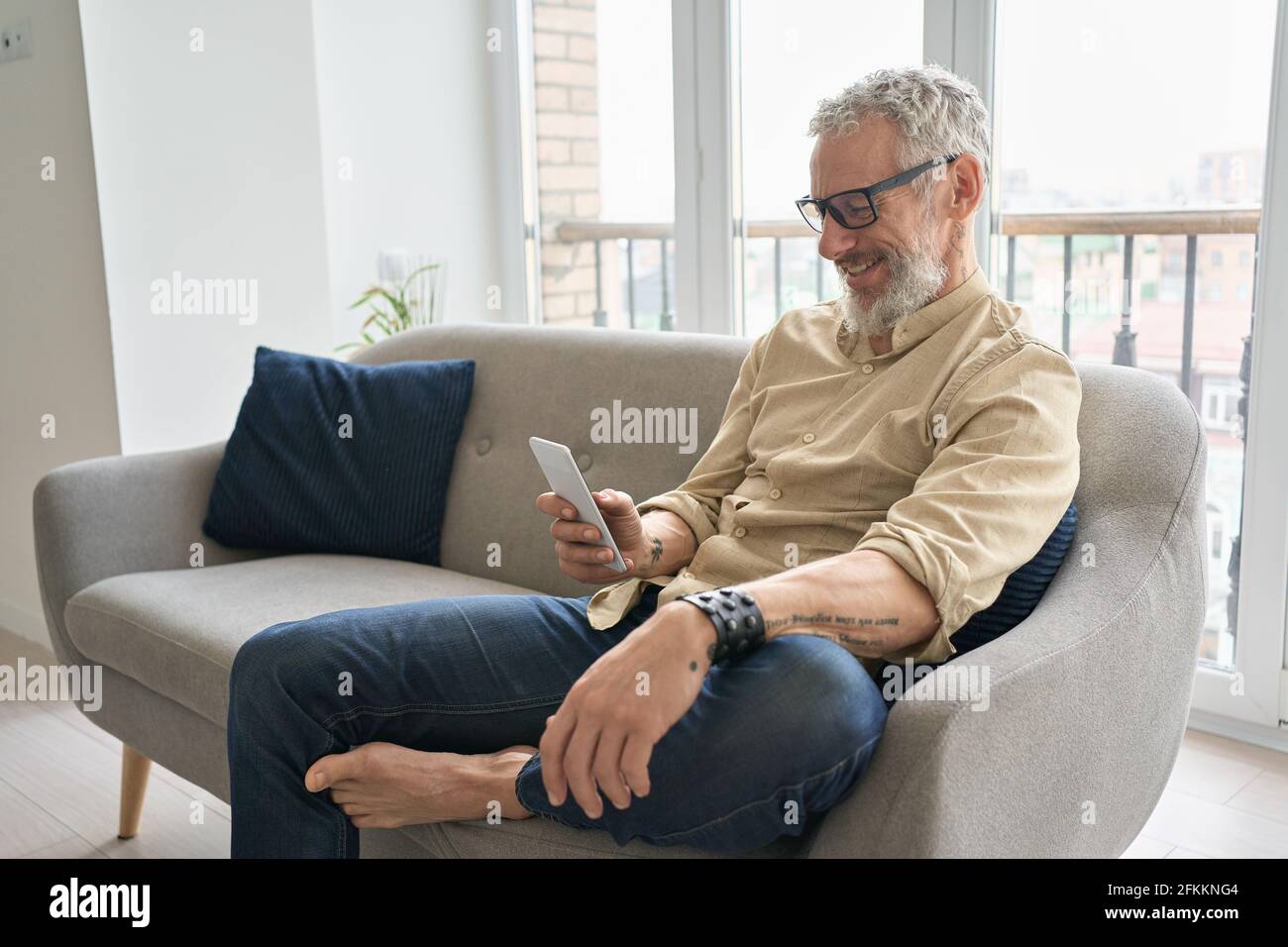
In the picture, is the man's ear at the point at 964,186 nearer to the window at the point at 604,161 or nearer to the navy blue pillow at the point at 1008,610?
the navy blue pillow at the point at 1008,610

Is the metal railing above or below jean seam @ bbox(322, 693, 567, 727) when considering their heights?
above

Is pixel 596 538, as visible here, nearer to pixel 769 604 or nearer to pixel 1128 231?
pixel 769 604

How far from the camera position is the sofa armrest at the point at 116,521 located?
218 centimetres

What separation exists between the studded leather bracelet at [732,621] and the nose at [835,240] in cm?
54

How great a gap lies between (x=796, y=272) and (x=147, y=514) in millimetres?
1597

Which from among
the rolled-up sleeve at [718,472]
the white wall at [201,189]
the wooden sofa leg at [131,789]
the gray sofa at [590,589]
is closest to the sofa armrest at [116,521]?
the gray sofa at [590,589]

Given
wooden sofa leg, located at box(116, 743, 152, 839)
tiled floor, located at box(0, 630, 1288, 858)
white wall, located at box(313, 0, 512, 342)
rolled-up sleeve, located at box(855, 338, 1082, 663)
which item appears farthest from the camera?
white wall, located at box(313, 0, 512, 342)

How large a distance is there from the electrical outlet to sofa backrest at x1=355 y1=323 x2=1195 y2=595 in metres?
1.31

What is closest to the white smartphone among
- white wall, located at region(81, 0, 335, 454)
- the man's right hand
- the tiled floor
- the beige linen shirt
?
the man's right hand

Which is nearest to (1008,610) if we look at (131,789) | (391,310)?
(131,789)

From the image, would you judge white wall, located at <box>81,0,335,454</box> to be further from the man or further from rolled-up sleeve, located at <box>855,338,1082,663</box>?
rolled-up sleeve, located at <box>855,338,1082,663</box>

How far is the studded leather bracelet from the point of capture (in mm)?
1146

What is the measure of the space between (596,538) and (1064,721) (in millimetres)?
559

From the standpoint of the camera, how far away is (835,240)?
5.02ft
